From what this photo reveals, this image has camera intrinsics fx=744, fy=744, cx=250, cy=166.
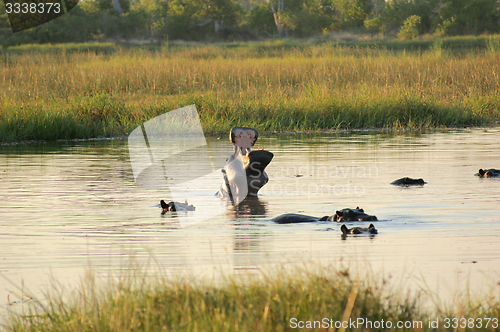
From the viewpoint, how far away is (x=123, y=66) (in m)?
24.6

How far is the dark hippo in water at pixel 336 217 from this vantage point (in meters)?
7.40

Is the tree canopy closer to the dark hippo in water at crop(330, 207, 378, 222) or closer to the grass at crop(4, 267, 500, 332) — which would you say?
the dark hippo in water at crop(330, 207, 378, 222)

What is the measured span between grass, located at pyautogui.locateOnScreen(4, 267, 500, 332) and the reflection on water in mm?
488

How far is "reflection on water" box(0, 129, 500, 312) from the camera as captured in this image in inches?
223

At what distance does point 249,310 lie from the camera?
3900mm

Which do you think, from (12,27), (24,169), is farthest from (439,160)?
(12,27)

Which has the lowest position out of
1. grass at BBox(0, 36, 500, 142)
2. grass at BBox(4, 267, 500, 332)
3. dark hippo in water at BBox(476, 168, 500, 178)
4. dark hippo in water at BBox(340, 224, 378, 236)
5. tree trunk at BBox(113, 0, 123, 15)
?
dark hippo in water at BBox(476, 168, 500, 178)

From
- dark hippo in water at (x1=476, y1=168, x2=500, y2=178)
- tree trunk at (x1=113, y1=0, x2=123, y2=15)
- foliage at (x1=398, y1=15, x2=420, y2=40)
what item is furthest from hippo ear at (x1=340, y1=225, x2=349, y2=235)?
tree trunk at (x1=113, y1=0, x2=123, y2=15)

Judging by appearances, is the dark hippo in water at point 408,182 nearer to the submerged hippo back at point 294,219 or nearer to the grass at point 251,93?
the submerged hippo back at point 294,219

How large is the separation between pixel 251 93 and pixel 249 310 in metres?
17.2

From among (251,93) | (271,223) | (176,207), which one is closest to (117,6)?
(251,93)

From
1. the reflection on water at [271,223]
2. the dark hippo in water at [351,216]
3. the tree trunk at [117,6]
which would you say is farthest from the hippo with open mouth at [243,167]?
the tree trunk at [117,6]

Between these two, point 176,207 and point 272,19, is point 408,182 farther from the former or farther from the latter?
point 272,19

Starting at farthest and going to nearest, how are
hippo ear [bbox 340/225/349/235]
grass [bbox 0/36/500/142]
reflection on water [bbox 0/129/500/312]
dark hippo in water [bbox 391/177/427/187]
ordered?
grass [bbox 0/36/500/142], dark hippo in water [bbox 391/177/427/187], hippo ear [bbox 340/225/349/235], reflection on water [bbox 0/129/500/312]
